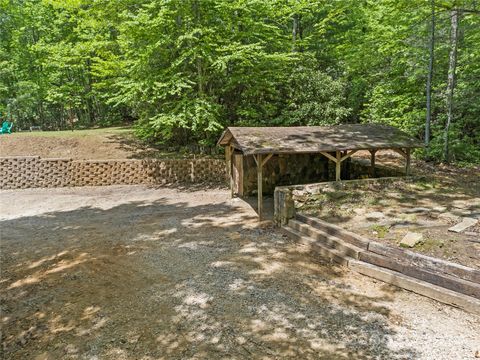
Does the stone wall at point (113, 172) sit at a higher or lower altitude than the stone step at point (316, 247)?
higher

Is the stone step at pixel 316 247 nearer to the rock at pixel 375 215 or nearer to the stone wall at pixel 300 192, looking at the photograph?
the stone wall at pixel 300 192

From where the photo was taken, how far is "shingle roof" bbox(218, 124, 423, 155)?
10781 mm

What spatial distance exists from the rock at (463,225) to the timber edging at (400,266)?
2003 millimetres

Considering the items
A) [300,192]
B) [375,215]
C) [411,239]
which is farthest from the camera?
[300,192]

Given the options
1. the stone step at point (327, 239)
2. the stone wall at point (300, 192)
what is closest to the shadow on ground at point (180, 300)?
the stone step at point (327, 239)

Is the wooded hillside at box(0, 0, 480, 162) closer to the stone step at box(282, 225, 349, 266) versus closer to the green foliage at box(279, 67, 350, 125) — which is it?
the green foliage at box(279, 67, 350, 125)

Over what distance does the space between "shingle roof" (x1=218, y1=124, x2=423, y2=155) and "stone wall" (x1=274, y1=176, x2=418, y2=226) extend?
1354mm

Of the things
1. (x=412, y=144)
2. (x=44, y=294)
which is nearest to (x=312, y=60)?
(x=412, y=144)

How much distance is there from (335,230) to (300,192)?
3079 millimetres

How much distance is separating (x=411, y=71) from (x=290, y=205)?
41.3 feet

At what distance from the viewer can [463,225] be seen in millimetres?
8078

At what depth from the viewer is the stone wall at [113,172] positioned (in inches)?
659

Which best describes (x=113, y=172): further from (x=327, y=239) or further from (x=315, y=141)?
(x=327, y=239)

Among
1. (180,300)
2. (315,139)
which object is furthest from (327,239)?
(315,139)
